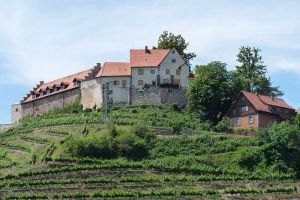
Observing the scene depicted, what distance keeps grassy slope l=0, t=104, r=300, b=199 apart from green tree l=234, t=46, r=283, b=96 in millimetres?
15305

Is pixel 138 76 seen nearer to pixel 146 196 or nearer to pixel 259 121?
pixel 259 121

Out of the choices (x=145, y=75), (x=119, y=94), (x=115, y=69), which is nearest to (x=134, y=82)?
(x=145, y=75)

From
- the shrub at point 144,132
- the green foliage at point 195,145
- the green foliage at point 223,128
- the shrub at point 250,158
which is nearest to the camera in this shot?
the shrub at point 250,158

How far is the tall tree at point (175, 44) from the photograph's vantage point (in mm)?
113750

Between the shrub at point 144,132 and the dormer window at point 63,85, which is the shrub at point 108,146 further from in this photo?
the dormer window at point 63,85

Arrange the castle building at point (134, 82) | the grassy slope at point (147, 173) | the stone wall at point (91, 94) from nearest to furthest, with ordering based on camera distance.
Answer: the grassy slope at point (147, 173), the castle building at point (134, 82), the stone wall at point (91, 94)

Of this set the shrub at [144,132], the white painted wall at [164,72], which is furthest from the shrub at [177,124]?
the white painted wall at [164,72]

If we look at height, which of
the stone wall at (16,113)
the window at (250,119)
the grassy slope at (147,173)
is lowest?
the grassy slope at (147,173)

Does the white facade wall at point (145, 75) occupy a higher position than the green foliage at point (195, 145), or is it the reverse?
the white facade wall at point (145, 75)

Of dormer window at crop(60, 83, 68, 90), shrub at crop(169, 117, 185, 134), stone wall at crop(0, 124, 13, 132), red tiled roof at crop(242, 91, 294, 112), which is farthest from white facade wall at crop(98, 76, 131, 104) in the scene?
red tiled roof at crop(242, 91, 294, 112)

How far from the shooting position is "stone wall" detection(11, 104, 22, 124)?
11644cm

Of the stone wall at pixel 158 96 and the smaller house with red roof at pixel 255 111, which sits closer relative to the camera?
the smaller house with red roof at pixel 255 111

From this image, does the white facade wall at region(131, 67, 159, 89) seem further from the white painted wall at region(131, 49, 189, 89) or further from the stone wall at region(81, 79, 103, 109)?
the stone wall at region(81, 79, 103, 109)

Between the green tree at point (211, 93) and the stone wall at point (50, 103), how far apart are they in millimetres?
14734
